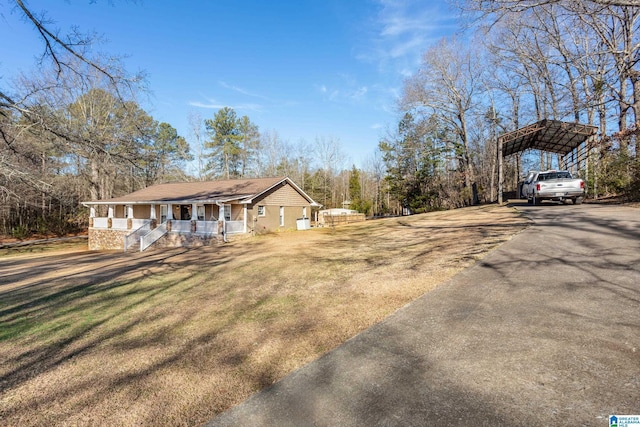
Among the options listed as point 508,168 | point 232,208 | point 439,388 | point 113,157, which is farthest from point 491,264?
point 508,168

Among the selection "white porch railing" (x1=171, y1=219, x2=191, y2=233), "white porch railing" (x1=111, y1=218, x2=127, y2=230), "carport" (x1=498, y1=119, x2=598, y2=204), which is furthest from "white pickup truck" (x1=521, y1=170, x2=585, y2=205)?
"white porch railing" (x1=111, y1=218, x2=127, y2=230)

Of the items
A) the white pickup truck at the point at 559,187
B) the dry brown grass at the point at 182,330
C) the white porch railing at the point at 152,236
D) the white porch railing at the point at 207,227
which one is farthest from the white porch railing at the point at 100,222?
the white pickup truck at the point at 559,187

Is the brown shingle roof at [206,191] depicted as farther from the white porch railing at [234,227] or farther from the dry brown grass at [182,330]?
the dry brown grass at [182,330]

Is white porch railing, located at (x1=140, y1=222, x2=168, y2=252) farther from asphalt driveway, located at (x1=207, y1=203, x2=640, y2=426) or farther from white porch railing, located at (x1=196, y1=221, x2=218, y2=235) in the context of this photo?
asphalt driveway, located at (x1=207, y1=203, x2=640, y2=426)

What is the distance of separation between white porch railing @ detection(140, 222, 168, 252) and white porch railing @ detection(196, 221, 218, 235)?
3116 mm

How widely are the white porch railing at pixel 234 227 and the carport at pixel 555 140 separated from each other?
55.3ft

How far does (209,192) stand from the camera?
22109 millimetres

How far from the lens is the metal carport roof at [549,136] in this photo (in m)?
16.4

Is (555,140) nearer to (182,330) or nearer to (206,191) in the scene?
A: (182,330)

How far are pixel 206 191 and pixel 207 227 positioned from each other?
15.9 feet

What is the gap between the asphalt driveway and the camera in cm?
223

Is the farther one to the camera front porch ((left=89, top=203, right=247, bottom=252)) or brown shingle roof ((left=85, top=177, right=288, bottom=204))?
brown shingle roof ((left=85, top=177, right=288, bottom=204))

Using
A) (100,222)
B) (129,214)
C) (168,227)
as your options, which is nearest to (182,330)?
(168,227)

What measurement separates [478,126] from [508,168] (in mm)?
7576
